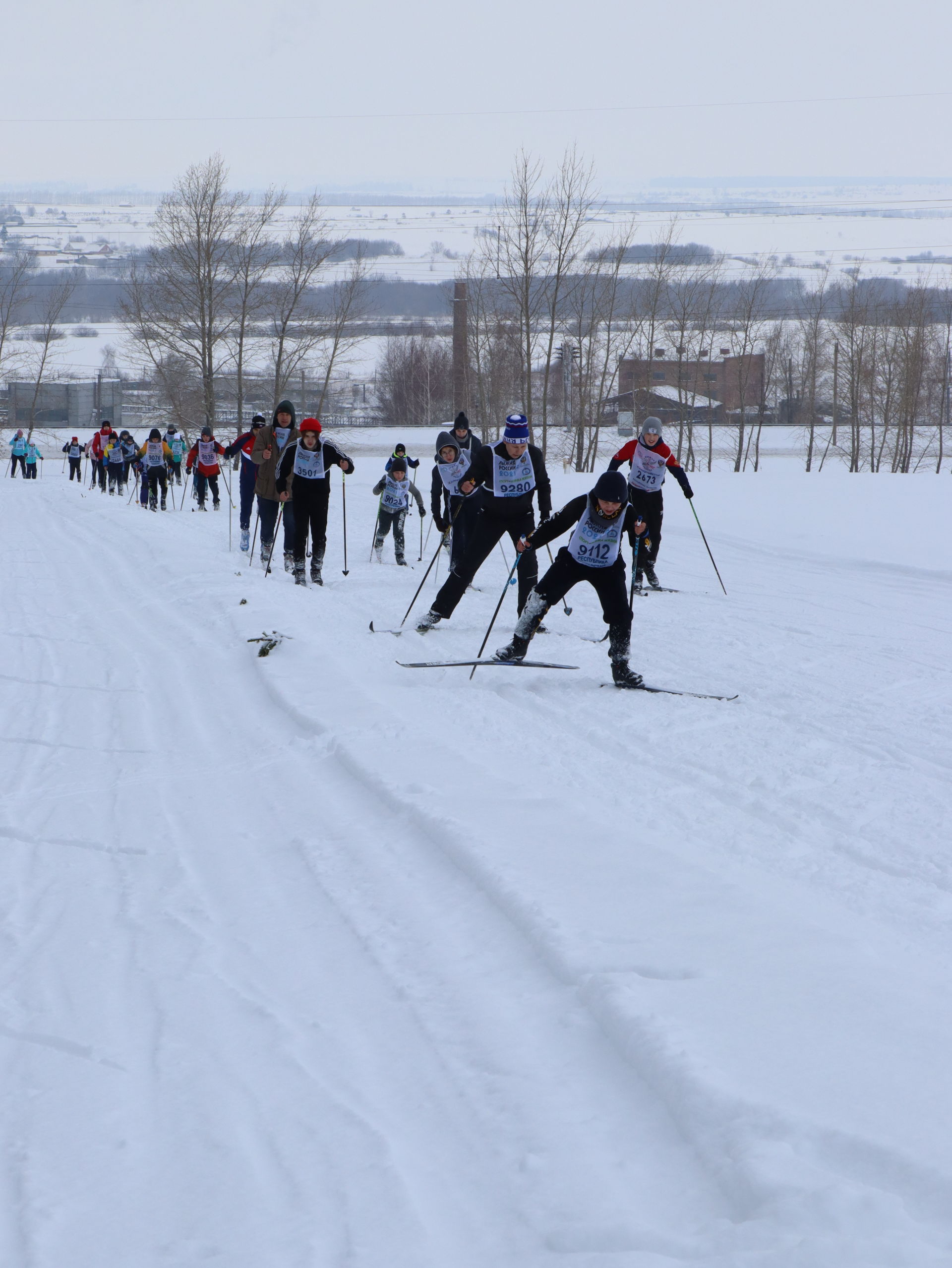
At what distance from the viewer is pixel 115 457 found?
26094 mm

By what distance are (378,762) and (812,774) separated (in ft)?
7.10

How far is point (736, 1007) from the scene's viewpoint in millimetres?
2973

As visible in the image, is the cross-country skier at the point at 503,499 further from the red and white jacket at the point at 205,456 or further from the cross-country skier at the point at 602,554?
the red and white jacket at the point at 205,456

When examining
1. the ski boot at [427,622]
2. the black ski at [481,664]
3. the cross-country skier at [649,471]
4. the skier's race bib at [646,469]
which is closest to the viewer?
the black ski at [481,664]

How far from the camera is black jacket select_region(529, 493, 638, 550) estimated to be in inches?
270

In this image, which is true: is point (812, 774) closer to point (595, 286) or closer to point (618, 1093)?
point (618, 1093)

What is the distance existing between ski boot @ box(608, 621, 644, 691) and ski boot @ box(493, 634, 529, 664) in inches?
25.6

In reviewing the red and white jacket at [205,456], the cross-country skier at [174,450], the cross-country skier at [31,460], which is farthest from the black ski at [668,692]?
the cross-country skier at [31,460]

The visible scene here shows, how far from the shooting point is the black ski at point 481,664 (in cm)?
732

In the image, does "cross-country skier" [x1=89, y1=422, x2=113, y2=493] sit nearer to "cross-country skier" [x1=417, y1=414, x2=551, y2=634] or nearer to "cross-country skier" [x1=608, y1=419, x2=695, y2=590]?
"cross-country skier" [x1=608, y1=419, x2=695, y2=590]

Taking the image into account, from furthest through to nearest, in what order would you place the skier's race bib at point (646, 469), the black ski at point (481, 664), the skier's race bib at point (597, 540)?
the skier's race bib at point (646, 469) → the black ski at point (481, 664) → the skier's race bib at point (597, 540)

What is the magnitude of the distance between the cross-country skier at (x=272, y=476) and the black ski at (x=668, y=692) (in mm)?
5103

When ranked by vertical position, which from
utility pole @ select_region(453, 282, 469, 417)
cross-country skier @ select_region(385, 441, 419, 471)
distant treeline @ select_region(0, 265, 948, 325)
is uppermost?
distant treeline @ select_region(0, 265, 948, 325)

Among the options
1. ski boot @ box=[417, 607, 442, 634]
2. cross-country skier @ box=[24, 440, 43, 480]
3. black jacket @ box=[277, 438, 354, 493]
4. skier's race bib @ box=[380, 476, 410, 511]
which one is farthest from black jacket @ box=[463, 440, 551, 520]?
cross-country skier @ box=[24, 440, 43, 480]
